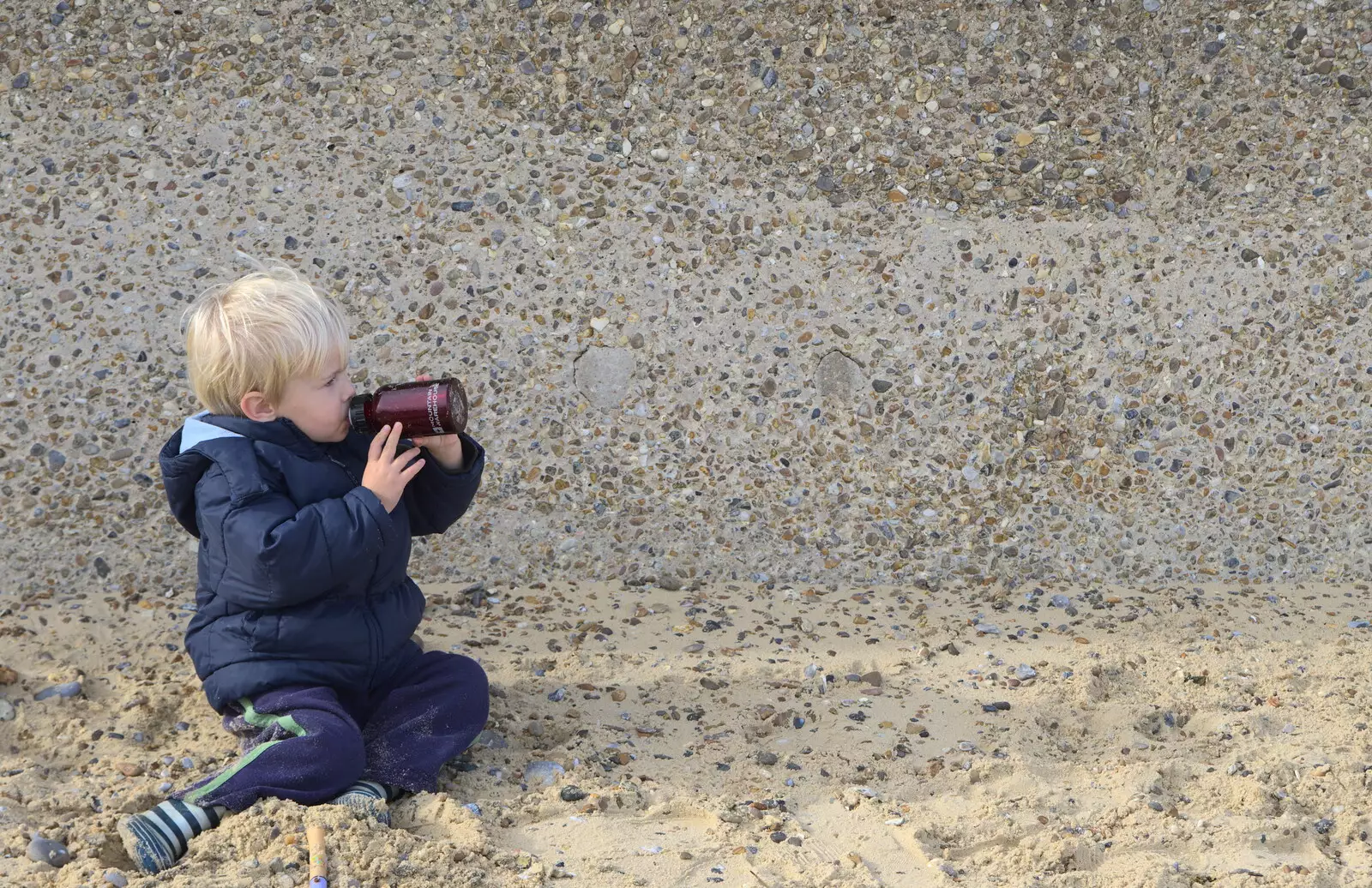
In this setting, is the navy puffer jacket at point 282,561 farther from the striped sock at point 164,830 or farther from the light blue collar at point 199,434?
the striped sock at point 164,830

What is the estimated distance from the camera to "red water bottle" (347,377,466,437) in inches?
112

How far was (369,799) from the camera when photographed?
261 centimetres

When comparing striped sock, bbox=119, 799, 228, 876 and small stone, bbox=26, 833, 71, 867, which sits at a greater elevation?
striped sock, bbox=119, 799, 228, 876

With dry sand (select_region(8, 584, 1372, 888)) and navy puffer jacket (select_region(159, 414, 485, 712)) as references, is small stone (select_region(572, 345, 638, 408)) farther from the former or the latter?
navy puffer jacket (select_region(159, 414, 485, 712))

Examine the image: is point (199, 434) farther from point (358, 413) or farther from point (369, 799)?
point (369, 799)

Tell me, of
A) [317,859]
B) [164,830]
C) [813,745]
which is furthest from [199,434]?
[813,745]

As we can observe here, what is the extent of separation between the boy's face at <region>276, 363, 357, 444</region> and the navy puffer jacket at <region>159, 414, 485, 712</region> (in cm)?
3

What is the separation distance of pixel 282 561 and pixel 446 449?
505 mm

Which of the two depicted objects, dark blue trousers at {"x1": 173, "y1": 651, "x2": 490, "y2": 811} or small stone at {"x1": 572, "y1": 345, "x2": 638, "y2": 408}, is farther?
small stone at {"x1": 572, "y1": 345, "x2": 638, "y2": 408}

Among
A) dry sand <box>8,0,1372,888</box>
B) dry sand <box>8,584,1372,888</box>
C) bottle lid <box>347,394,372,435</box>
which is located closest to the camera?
dry sand <box>8,584,1372,888</box>

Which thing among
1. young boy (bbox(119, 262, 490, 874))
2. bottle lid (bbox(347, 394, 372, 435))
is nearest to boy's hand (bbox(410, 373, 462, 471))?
young boy (bbox(119, 262, 490, 874))

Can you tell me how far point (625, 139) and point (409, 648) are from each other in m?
2.04

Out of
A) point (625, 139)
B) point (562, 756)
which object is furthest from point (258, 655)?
point (625, 139)

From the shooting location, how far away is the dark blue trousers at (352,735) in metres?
2.58
